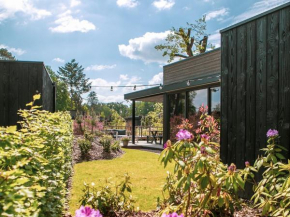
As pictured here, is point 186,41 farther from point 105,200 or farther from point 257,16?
point 105,200

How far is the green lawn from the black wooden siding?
4.62 ft

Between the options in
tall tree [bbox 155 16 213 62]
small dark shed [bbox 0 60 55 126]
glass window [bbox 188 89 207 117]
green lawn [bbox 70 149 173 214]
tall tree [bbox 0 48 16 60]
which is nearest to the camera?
green lawn [bbox 70 149 173 214]

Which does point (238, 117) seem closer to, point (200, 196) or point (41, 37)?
point (200, 196)

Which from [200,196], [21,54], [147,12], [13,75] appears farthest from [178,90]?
[21,54]

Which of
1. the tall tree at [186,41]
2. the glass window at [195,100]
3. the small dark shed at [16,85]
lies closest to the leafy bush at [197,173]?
the small dark shed at [16,85]

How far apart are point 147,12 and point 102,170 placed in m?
5.03

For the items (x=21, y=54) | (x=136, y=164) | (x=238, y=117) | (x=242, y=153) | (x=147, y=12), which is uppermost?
(x=21, y=54)

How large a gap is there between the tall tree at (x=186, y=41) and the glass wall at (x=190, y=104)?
34.4 feet

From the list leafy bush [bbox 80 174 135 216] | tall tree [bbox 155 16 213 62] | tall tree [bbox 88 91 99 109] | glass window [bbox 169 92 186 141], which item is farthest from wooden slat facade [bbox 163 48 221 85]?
tall tree [bbox 88 91 99 109]

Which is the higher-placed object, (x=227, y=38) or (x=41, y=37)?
(x=41, y=37)

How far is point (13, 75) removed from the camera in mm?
5906

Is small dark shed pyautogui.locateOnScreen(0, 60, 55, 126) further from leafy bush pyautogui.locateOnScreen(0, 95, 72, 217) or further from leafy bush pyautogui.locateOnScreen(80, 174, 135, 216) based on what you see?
leafy bush pyautogui.locateOnScreen(0, 95, 72, 217)

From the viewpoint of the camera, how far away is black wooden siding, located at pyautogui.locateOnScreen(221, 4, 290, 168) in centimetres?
357

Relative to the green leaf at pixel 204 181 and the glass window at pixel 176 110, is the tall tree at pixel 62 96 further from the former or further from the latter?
the green leaf at pixel 204 181
